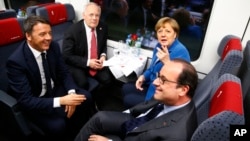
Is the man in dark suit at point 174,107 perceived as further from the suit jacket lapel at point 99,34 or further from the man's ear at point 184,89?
the suit jacket lapel at point 99,34

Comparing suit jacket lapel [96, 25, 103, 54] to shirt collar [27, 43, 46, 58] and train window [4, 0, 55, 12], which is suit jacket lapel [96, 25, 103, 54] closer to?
shirt collar [27, 43, 46, 58]

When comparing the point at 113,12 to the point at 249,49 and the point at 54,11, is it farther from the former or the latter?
the point at 249,49

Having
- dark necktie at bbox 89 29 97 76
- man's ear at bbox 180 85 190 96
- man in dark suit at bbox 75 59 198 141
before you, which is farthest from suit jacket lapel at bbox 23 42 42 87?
man's ear at bbox 180 85 190 96

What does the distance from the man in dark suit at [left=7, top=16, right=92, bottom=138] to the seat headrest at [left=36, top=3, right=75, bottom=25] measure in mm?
1092

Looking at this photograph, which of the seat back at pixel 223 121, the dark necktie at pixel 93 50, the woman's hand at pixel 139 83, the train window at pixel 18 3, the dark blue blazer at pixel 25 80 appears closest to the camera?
the seat back at pixel 223 121

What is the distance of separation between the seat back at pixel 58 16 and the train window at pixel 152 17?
1.68 ft

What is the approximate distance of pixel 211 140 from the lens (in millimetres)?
918

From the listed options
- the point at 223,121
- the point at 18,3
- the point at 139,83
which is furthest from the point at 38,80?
the point at 18,3

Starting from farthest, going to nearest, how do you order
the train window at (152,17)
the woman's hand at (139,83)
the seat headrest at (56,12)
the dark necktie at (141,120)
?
the seat headrest at (56,12)
the train window at (152,17)
the woman's hand at (139,83)
the dark necktie at (141,120)

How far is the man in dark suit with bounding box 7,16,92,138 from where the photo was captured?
162cm

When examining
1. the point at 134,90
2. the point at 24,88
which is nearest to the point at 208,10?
the point at 134,90

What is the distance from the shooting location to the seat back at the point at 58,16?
9.22 feet

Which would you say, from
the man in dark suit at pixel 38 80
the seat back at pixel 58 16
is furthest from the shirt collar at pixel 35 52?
the seat back at pixel 58 16

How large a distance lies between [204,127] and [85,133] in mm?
1018
